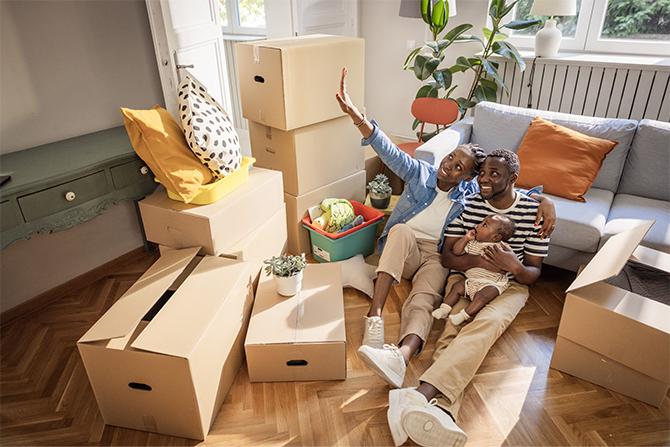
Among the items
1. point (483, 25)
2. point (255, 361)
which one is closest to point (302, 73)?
point (255, 361)

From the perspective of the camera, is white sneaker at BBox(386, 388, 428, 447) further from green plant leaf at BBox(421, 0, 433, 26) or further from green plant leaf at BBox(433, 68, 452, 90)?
green plant leaf at BBox(421, 0, 433, 26)

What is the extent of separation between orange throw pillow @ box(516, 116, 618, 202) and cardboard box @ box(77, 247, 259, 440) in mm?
1563

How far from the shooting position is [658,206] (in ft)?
7.43

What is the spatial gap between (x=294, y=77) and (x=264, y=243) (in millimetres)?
764

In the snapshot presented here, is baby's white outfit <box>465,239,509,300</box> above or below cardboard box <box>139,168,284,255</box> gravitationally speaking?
below

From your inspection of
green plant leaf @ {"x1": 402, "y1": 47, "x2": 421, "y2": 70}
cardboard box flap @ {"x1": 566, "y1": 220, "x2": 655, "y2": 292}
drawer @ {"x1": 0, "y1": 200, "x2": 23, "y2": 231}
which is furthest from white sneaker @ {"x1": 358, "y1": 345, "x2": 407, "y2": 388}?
green plant leaf @ {"x1": 402, "y1": 47, "x2": 421, "y2": 70}

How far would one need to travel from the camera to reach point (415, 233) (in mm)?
2193

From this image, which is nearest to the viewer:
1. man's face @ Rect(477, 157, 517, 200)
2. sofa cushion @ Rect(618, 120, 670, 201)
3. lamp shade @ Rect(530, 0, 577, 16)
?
man's face @ Rect(477, 157, 517, 200)

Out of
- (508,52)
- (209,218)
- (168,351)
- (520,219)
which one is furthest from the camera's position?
(508,52)

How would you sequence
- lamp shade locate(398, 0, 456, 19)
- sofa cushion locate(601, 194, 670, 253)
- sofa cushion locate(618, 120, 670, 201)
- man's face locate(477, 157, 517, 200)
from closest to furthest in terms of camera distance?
man's face locate(477, 157, 517, 200), sofa cushion locate(601, 194, 670, 253), sofa cushion locate(618, 120, 670, 201), lamp shade locate(398, 0, 456, 19)

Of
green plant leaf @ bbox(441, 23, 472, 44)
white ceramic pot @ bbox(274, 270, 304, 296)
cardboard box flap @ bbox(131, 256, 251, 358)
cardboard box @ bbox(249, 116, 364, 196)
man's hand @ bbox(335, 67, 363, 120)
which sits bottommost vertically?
white ceramic pot @ bbox(274, 270, 304, 296)

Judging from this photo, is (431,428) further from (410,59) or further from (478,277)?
(410,59)

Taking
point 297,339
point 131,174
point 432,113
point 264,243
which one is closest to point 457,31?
point 432,113

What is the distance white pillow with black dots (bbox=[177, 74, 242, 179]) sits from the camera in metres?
1.85
